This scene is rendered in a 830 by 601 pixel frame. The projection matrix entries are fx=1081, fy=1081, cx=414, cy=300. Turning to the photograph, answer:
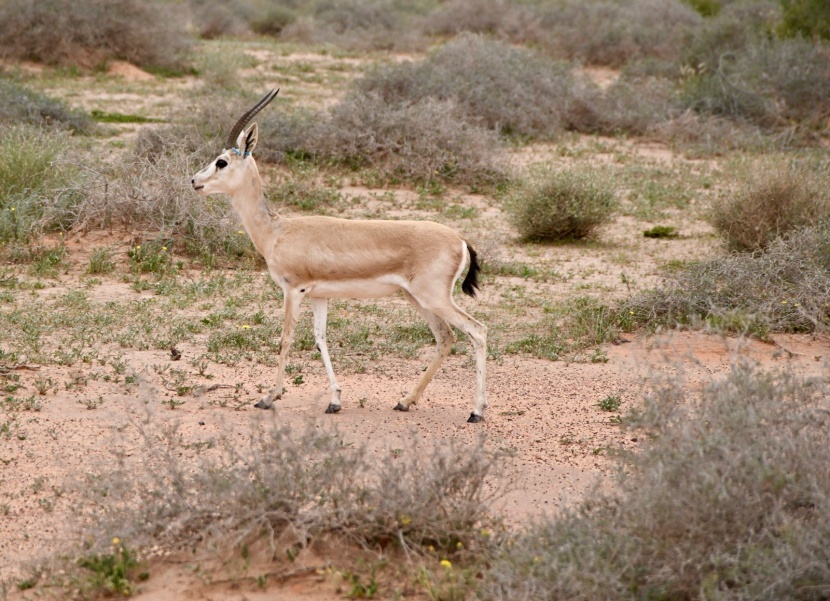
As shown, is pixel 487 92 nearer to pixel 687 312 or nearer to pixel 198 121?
pixel 198 121

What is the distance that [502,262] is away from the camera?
10.9 metres

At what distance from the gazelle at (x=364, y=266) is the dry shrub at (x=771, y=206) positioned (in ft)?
16.3

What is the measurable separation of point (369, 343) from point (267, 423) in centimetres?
206

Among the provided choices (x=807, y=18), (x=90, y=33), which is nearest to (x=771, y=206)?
(x=807, y=18)

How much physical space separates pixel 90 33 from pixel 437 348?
1497 cm

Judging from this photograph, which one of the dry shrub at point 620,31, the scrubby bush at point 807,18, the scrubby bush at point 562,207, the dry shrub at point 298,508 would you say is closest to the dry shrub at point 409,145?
the scrubby bush at point 562,207

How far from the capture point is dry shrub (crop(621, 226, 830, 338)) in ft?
29.2

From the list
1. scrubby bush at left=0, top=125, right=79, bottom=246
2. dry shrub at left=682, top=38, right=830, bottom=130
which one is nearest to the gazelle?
scrubby bush at left=0, top=125, right=79, bottom=246

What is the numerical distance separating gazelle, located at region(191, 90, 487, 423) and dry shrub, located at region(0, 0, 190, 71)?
13992 millimetres

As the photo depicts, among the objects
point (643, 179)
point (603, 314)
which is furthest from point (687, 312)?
point (643, 179)

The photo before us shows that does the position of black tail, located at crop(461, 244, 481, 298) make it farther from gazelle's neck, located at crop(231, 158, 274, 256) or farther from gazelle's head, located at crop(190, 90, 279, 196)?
gazelle's head, located at crop(190, 90, 279, 196)

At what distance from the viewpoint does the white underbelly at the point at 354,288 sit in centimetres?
696

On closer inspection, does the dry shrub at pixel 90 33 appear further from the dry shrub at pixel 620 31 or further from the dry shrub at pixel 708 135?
the dry shrub at pixel 708 135

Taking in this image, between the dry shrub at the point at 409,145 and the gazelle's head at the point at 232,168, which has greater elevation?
the gazelle's head at the point at 232,168
